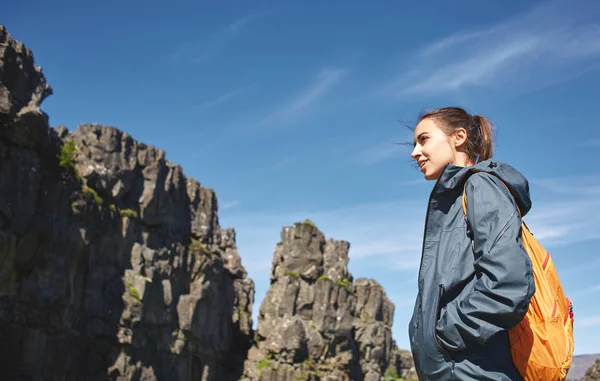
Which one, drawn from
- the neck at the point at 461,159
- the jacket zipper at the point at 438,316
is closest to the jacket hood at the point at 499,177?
the neck at the point at 461,159

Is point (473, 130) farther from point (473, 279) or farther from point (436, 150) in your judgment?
point (473, 279)

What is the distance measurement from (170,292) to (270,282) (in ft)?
51.8

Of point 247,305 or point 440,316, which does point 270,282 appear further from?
point 440,316

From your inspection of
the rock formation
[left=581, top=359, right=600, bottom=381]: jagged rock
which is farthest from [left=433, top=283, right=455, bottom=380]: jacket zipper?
the rock formation

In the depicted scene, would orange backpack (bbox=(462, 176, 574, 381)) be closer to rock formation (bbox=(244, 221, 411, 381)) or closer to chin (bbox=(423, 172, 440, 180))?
chin (bbox=(423, 172, 440, 180))

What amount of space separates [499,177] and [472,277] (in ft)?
1.53

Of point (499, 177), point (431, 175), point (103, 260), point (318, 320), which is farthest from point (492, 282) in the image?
point (318, 320)

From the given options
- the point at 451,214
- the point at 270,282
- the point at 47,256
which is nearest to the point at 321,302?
the point at 270,282

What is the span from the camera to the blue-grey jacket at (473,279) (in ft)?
9.43

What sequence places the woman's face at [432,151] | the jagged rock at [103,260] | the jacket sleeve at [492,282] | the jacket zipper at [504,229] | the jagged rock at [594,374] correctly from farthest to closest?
the jagged rock at [103,260] < the jagged rock at [594,374] < the woman's face at [432,151] < the jacket zipper at [504,229] < the jacket sleeve at [492,282]

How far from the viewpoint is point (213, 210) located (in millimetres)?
60219

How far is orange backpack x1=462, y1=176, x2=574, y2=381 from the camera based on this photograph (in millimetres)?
2898

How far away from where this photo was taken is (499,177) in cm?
321

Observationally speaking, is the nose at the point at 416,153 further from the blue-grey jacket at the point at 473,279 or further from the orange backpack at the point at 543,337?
the orange backpack at the point at 543,337
